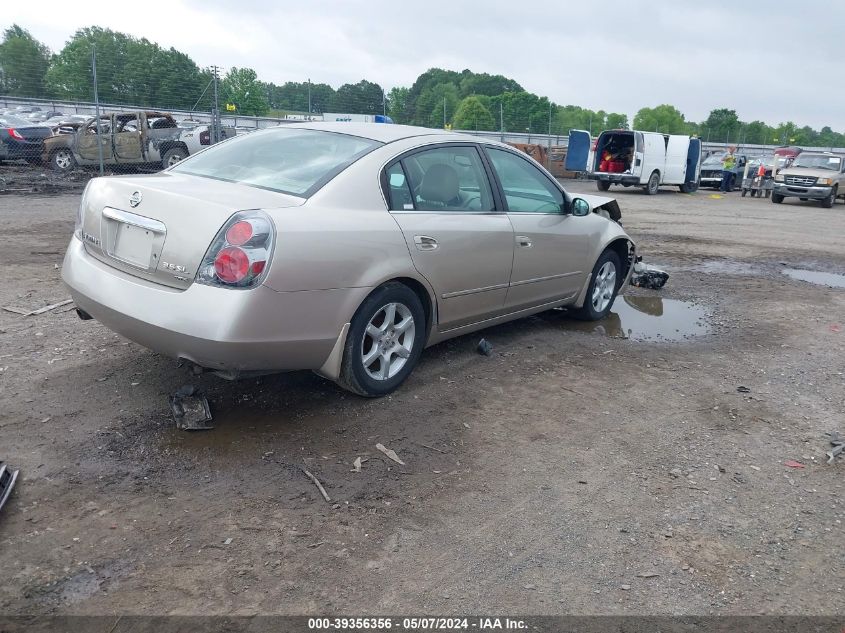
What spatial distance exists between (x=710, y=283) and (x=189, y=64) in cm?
2174

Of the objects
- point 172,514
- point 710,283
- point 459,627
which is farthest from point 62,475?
point 710,283

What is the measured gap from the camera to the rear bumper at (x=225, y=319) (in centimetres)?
339

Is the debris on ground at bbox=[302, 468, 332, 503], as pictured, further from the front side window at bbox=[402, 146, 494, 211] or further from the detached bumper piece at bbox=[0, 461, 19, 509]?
the front side window at bbox=[402, 146, 494, 211]

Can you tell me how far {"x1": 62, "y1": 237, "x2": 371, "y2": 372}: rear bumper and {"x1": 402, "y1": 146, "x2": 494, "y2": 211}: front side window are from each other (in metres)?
0.95

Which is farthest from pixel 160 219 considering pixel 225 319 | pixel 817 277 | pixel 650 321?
pixel 817 277

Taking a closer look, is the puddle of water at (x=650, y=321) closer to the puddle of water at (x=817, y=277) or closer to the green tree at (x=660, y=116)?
the puddle of water at (x=817, y=277)

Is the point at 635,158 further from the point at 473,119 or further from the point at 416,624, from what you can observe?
the point at 416,624

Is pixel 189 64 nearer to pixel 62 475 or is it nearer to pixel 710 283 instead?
pixel 710 283

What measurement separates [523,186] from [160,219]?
285 cm

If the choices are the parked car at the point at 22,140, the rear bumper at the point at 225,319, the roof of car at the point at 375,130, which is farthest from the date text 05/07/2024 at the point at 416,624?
the parked car at the point at 22,140

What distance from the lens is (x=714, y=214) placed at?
18.7 m

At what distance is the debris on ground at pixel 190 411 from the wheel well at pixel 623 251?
4.06m

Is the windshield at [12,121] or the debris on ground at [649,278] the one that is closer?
the debris on ground at [649,278]

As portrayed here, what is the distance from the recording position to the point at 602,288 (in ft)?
21.5
